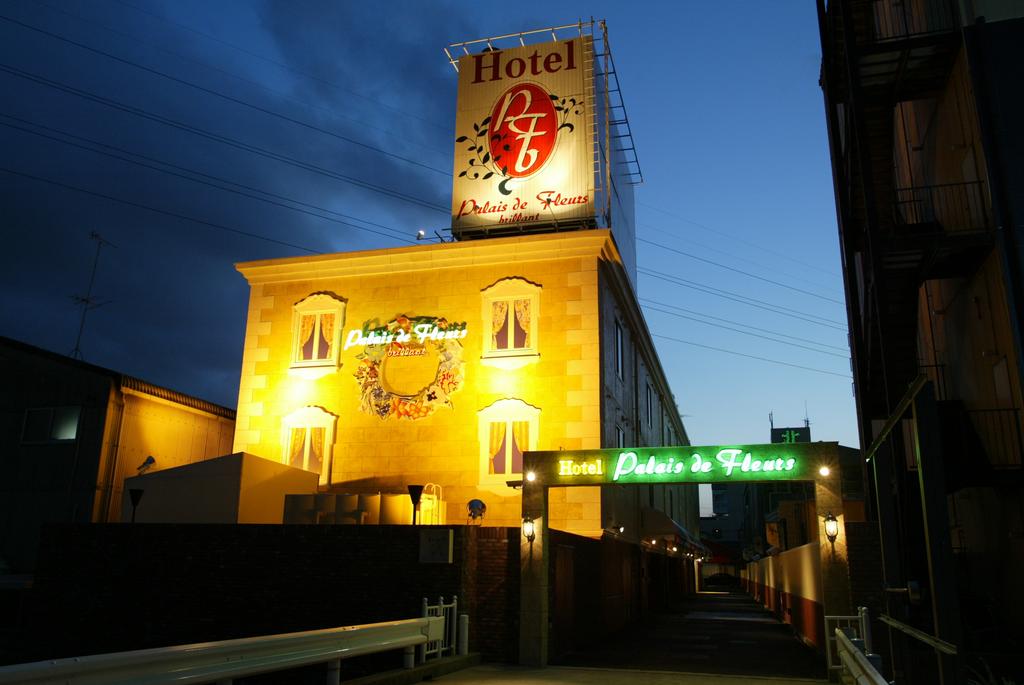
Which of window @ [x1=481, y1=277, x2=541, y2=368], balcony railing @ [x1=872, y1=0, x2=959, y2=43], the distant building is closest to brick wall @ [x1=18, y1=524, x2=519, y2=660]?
the distant building

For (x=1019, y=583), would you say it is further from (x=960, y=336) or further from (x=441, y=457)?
(x=441, y=457)

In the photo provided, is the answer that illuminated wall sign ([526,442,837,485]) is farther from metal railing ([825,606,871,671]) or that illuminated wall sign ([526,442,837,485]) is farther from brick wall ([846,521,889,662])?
metal railing ([825,606,871,671])

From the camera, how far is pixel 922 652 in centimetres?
1334

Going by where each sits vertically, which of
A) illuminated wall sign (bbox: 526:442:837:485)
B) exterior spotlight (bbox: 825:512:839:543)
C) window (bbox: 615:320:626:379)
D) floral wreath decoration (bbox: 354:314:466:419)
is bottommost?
exterior spotlight (bbox: 825:512:839:543)

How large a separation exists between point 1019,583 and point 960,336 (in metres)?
5.98

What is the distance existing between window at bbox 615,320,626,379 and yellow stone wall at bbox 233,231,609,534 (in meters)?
4.19

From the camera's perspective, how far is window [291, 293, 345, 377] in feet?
83.7

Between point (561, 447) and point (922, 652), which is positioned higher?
point (561, 447)

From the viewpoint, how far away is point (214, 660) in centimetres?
858

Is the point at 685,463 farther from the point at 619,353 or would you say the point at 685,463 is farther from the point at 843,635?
the point at 619,353

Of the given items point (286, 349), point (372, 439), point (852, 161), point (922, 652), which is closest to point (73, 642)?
point (372, 439)

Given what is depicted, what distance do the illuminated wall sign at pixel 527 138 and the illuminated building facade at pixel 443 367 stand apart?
2.91 m

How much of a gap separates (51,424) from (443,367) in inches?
504

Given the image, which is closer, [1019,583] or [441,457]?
[1019,583]
